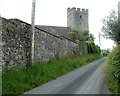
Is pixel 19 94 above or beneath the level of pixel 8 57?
beneath

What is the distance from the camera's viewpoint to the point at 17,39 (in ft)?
29.1

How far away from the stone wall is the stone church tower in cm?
4946

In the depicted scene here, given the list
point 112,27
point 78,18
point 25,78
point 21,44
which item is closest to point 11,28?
point 21,44

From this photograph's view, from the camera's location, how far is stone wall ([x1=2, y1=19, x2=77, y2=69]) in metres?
7.98

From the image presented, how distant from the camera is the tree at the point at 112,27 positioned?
34.7 feet

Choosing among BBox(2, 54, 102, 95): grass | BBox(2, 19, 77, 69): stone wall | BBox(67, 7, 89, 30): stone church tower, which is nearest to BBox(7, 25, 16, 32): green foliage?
BBox(2, 19, 77, 69): stone wall

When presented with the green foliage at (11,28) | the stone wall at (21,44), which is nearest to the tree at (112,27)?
the stone wall at (21,44)

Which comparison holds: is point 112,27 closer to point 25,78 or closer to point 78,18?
point 25,78

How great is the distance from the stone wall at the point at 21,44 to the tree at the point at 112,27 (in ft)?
13.9

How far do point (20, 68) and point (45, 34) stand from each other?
4159 millimetres

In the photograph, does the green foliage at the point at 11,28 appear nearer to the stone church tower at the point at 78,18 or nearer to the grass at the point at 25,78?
the grass at the point at 25,78

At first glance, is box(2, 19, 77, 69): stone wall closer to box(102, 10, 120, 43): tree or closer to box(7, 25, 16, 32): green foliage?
box(7, 25, 16, 32): green foliage

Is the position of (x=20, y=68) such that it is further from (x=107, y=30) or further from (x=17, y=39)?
(x=107, y=30)

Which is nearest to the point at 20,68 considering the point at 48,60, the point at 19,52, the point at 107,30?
the point at 19,52
